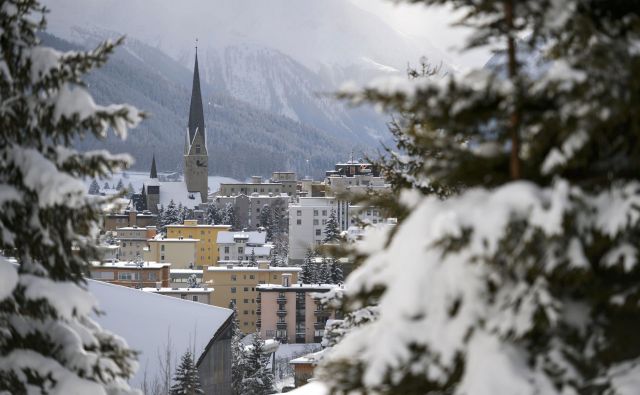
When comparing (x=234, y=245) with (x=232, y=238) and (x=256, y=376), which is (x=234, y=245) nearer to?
(x=232, y=238)

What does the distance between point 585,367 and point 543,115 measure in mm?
1194

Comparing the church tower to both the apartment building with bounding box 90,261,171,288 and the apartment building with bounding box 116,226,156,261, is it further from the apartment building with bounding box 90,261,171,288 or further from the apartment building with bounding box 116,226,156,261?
the apartment building with bounding box 90,261,171,288

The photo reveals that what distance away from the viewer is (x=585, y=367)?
14.3ft

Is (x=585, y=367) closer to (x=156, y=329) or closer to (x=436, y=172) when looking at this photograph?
(x=436, y=172)

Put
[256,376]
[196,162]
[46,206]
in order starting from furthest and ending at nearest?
[196,162] < [256,376] < [46,206]

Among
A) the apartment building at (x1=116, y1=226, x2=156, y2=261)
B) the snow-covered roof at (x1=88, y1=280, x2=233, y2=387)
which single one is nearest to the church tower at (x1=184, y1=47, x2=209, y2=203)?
the apartment building at (x1=116, y1=226, x2=156, y2=261)

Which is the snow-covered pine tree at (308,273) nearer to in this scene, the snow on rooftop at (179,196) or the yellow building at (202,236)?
the yellow building at (202,236)

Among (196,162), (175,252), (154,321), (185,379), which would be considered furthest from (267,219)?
(185,379)

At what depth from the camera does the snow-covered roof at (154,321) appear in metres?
→ 39.8

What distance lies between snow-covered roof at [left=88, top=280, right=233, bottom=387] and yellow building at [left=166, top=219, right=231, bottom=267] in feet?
262

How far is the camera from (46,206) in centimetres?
656

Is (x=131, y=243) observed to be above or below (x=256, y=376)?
above

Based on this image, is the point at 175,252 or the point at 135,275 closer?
the point at 135,275

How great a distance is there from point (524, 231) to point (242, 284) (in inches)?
3532
